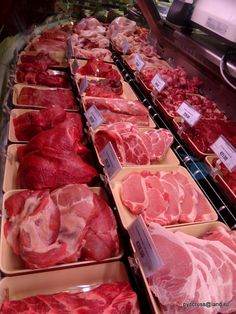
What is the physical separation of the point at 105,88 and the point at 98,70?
44 centimetres

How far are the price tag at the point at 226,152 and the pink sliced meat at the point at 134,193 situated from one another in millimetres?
494

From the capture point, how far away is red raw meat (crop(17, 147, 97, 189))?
5.25 feet

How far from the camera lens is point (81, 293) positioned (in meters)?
1.28

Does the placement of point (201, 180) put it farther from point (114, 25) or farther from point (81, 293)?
point (114, 25)

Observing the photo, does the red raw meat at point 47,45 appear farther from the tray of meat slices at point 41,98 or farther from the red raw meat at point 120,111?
the red raw meat at point 120,111

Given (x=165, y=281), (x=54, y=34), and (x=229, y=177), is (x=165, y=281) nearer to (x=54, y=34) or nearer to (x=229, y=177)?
(x=229, y=177)

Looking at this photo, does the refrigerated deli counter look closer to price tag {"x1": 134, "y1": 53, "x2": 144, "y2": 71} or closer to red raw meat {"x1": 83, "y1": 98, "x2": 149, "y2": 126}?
red raw meat {"x1": 83, "y1": 98, "x2": 149, "y2": 126}

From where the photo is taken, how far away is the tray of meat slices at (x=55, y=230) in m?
1.29

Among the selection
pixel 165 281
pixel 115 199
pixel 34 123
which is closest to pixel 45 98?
pixel 34 123

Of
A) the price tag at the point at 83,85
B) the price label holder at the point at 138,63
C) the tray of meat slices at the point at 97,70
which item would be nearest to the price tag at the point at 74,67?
the tray of meat slices at the point at 97,70

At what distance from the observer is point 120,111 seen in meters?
2.38

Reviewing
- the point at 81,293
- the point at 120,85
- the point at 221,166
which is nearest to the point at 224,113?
the point at 221,166

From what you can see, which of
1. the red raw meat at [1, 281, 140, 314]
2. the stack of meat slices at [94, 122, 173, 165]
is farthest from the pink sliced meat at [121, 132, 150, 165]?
the red raw meat at [1, 281, 140, 314]

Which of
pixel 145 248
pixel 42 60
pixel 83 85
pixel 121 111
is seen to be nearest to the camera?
pixel 145 248
